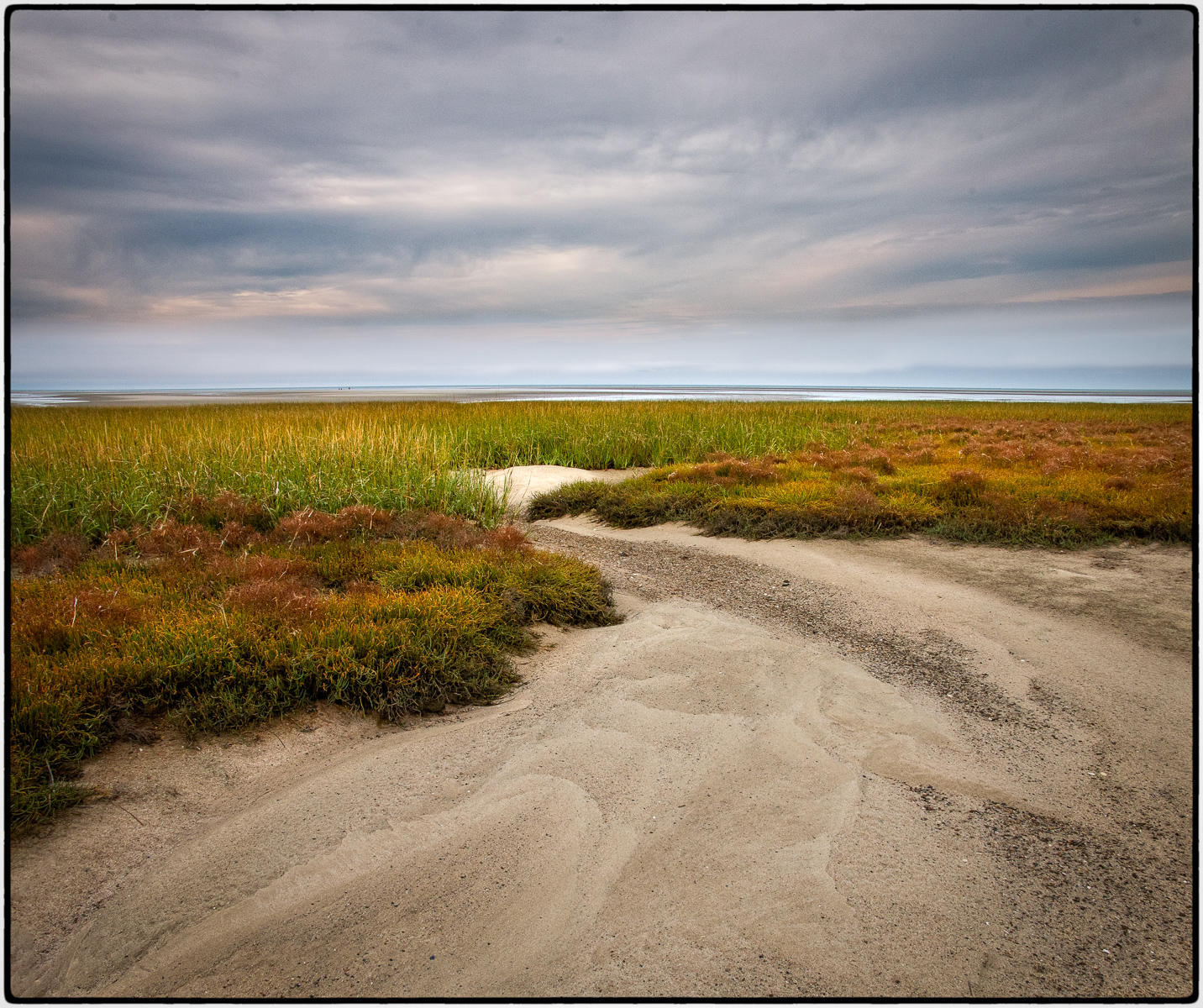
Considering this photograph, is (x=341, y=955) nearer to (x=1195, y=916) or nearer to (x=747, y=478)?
(x=1195, y=916)

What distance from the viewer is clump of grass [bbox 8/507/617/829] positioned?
10.8ft

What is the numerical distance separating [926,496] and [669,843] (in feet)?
26.9

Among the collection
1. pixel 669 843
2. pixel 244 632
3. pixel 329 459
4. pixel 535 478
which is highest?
pixel 329 459

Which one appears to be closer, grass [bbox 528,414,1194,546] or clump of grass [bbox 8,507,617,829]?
clump of grass [bbox 8,507,617,829]

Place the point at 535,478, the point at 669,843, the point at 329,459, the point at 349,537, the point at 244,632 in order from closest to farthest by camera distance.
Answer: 1. the point at 669,843
2. the point at 244,632
3. the point at 349,537
4. the point at 329,459
5. the point at 535,478

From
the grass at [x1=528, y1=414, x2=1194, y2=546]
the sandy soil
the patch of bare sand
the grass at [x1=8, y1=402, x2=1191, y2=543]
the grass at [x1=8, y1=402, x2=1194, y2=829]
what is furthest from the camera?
the patch of bare sand

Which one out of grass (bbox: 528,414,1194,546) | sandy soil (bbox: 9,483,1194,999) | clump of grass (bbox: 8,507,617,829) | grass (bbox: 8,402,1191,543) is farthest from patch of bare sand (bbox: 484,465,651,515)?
sandy soil (bbox: 9,483,1194,999)

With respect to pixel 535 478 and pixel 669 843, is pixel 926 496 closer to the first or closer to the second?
pixel 535 478

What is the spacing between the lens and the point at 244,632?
4.00 metres

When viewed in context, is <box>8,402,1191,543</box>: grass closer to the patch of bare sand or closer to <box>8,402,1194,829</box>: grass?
<box>8,402,1194,829</box>: grass

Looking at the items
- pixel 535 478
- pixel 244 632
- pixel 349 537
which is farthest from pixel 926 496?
pixel 244 632

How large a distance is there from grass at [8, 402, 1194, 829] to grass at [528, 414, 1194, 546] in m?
0.04

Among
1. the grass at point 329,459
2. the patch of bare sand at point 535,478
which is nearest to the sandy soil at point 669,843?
the grass at point 329,459

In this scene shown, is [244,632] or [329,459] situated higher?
[329,459]
